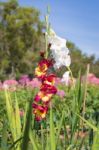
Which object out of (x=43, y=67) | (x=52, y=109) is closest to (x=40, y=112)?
(x=43, y=67)

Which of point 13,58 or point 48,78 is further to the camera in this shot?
point 13,58

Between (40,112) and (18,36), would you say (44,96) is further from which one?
(18,36)

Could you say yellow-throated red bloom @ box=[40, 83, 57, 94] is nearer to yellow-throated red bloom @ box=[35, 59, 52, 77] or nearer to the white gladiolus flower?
yellow-throated red bloom @ box=[35, 59, 52, 77]

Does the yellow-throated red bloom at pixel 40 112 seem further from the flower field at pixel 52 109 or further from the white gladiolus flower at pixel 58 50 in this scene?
the white gladiolus flower at pixel 58 50

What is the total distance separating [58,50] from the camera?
304 cm

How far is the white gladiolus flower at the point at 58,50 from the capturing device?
2.94m

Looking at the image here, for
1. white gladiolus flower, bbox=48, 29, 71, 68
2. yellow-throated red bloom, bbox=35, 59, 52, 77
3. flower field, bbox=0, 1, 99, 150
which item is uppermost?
white gladiolus flower, bbox=48, 29, 71, 68

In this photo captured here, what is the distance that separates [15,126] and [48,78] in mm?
332

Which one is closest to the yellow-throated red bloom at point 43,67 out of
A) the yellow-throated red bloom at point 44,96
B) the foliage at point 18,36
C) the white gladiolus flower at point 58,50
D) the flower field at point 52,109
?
the flower field at point 52,109

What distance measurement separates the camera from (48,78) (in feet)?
8.43

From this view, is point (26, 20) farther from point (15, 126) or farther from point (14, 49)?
point (15, 126)

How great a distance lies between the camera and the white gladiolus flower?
9.64ft

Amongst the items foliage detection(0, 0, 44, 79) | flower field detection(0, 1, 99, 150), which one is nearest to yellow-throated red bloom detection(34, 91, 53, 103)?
flower field detection(0, 1, 99, 150)

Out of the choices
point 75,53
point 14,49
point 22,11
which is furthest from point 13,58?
point 75,53
